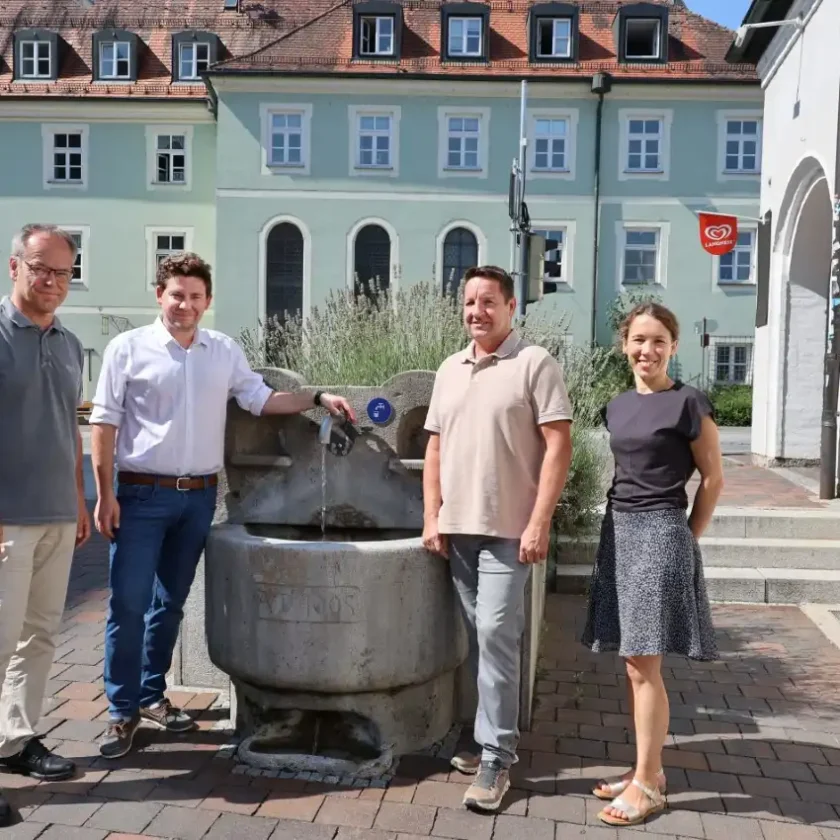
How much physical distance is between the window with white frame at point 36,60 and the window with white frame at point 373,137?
35.1 ft

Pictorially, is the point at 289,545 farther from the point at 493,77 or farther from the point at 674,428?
the point at 493,77

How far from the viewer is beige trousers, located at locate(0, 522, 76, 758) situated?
3.47 m

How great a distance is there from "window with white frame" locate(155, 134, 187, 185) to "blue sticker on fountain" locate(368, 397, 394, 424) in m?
28.2

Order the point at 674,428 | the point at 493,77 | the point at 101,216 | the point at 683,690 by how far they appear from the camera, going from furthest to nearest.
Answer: the point at 101,216, the point at 493,77, the point at 683,690, the point at 674,428

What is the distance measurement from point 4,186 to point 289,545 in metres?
30.8

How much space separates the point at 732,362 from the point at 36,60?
2349 cm

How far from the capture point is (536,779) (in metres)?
3.65

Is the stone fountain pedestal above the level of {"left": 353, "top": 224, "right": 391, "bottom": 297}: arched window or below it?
below

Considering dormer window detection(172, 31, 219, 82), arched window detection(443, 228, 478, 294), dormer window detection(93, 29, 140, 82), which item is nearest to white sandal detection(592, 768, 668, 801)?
arched window detection(443, 228, 478, 294)

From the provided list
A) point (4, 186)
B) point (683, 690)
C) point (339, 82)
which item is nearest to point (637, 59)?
point (339, 82)

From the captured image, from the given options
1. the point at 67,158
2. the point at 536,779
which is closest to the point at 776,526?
→ the point at 536,779

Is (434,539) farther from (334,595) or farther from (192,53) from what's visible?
(192,53)

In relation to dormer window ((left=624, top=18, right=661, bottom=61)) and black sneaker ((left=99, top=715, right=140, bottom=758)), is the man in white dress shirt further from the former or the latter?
dormer window ((left=624, top=18, right=661, bottom=61))

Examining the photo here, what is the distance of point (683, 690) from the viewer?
4.75 metres
